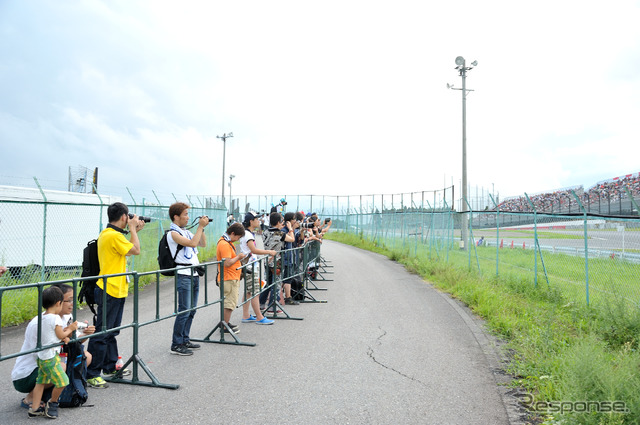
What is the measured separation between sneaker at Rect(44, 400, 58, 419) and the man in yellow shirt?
720 millimetres

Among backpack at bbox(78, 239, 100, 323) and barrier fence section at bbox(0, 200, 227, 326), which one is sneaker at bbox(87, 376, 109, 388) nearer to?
backpack at bbox(78, 239, 100, 323)

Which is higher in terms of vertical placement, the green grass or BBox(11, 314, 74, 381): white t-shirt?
BBox(11, 314, 74, 381): white t-shirt

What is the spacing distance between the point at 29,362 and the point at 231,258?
305 cm

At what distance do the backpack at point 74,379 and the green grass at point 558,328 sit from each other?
13.9 feet

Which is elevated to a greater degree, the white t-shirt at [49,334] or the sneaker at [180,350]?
the white t-shirt at [49,334]

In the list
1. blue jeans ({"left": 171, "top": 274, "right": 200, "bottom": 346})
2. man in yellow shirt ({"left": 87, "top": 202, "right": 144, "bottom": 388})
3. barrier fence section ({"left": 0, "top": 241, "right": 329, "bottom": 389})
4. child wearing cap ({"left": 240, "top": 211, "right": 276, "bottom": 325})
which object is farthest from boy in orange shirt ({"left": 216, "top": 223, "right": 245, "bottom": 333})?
man in yellow shirt ({"left": 87, "top": 202, "right": 144, "bottom": 388})

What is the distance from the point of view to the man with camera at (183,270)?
5527 millimetres

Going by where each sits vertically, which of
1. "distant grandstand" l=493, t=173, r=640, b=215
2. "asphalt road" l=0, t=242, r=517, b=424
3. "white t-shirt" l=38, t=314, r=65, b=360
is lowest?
"asphalt road" l=0, t=242, r=517, b=424

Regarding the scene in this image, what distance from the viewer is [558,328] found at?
6.92m

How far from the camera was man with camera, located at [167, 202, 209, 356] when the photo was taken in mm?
5527

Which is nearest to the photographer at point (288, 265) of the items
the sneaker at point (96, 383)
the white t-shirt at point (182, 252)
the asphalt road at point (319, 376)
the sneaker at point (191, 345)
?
the asphalt road at point (319, 376)

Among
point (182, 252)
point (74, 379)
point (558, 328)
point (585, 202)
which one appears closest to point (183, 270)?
point (182, 252)

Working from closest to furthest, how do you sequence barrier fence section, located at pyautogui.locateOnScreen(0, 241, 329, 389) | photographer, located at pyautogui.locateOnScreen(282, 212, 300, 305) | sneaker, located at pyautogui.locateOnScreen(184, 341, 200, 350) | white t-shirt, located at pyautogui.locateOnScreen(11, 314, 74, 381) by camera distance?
white t-shirt, located at pyautogui.locateOnScreen(11, 314, 74, 381) < barrier fence section, located at pyautogui.locateOnScreen(0, 241, 329, 389) < sneaker, located at pyautogui.locateOnScreen(184, 341, 200, 350) < photographer, located at pyautogui.locateOnScreen(282, 212, 300, 305)

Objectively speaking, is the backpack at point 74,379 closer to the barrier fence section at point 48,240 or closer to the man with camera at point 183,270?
the man with camera at point 183,270
